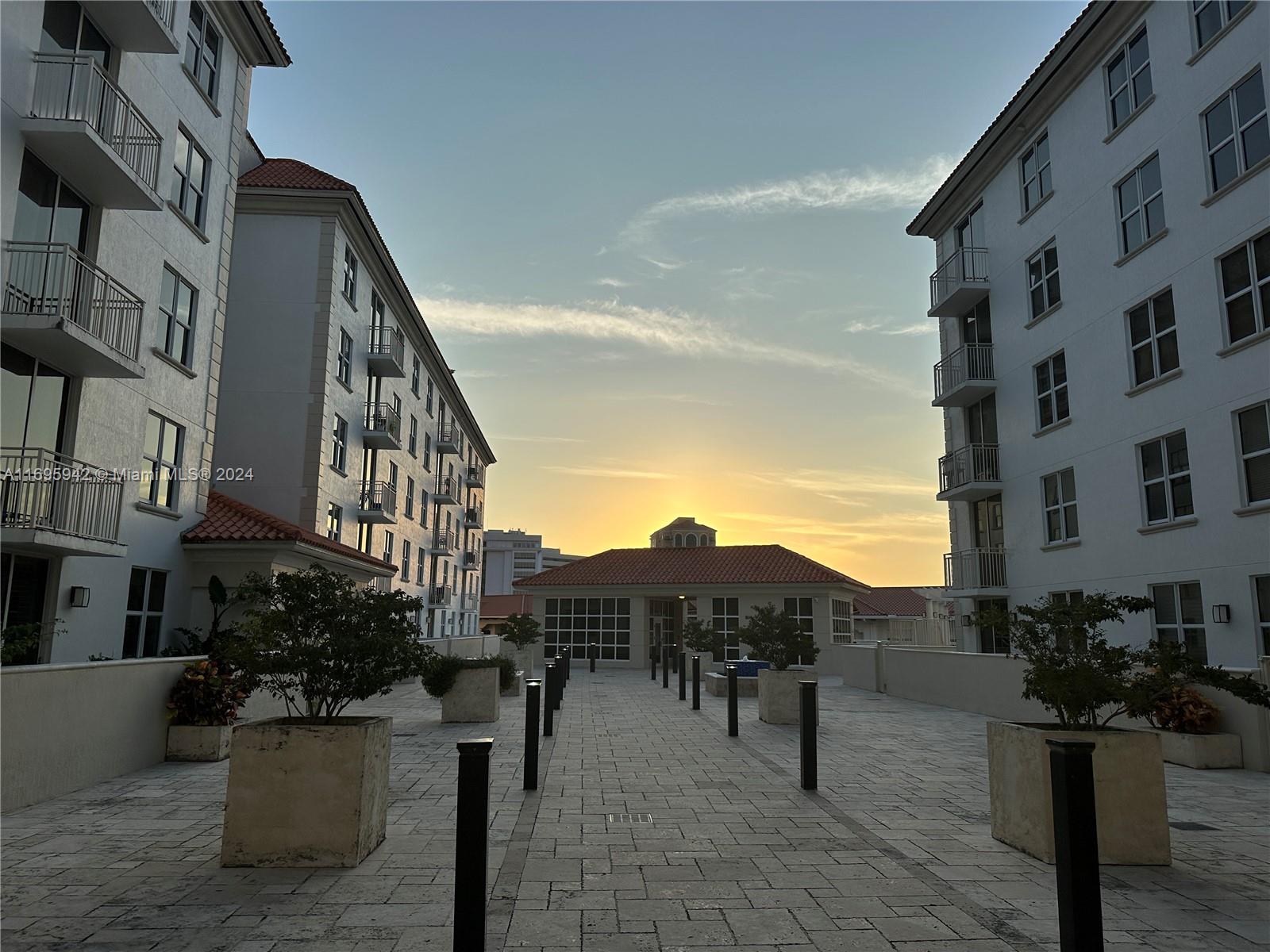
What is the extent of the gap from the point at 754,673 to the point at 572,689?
518 centimetres

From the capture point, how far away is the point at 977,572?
876 inches

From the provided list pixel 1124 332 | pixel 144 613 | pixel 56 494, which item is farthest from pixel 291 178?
pixel 1124 332

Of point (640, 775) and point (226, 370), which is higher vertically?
point (226, 370)

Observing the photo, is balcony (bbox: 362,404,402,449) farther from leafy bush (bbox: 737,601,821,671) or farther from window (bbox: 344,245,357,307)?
leafy bush (bbox: 737,601,821,671)

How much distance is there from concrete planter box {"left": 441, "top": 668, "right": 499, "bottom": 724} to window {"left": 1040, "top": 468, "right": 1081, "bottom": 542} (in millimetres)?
12958

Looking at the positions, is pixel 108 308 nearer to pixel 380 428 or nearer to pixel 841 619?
pixel 380 428

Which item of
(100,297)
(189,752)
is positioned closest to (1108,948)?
(189,752)

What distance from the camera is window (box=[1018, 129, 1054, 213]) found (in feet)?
65.9

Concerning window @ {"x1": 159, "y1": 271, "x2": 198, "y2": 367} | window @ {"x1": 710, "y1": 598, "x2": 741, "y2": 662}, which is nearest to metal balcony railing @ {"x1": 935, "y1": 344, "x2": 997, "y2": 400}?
window @ {"x1": 710, "y1": 598, "x2": 741, "y2": 662}

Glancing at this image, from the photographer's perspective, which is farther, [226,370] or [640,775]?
[226,370]

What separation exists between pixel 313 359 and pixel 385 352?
5080 mm

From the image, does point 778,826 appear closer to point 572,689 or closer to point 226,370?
point 572,689

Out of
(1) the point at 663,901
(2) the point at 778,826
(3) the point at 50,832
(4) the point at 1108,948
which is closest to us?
(4) the point at 1108,948

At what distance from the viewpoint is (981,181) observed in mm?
23156
